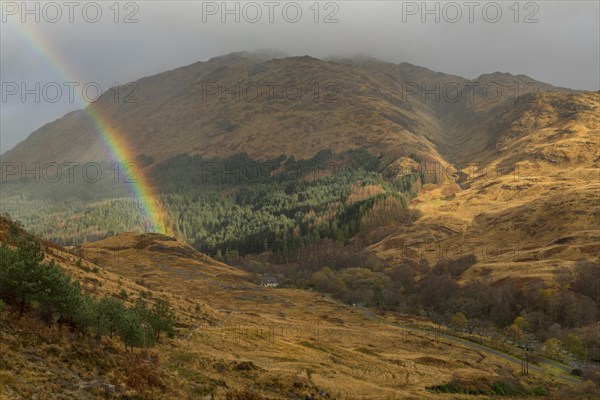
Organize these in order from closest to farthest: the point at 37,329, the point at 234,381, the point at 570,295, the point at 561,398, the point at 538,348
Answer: the point at 37,329 → the point at 234,381 → the point at 561,398 → the point at 538,348 → the point at 570,295

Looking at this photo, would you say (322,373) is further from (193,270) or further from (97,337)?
(193,270)

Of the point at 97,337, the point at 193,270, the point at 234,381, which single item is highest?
the point at 97,337

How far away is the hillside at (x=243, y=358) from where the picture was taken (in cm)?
2523

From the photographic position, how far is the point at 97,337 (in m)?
32.0

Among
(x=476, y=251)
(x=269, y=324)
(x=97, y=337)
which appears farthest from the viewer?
(x=476, y=251)

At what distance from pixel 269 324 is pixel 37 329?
55293 mm

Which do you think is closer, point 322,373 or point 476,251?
point 322,373

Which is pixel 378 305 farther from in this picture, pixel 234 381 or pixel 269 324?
pixel 234 381

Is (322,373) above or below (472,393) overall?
above

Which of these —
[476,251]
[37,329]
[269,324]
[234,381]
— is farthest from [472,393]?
[476,251]

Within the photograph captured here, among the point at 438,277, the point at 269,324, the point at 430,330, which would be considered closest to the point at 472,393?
the point at 269,324

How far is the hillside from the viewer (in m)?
25.2

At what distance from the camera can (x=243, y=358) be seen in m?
46.2

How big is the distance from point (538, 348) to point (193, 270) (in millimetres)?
97424
